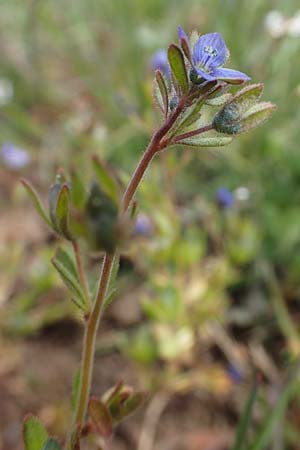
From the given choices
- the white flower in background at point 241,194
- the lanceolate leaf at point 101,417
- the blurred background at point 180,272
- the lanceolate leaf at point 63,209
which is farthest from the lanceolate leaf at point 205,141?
the white flower in background at point 241,194

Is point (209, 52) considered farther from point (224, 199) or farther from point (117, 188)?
point (224, 199)

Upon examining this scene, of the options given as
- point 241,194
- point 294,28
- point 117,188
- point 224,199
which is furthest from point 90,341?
point 294,28

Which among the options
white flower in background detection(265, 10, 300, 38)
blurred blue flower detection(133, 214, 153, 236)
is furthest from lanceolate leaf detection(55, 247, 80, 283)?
white flower in background detection(265, 10, 300, 38)

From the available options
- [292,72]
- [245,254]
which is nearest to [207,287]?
[245,254]

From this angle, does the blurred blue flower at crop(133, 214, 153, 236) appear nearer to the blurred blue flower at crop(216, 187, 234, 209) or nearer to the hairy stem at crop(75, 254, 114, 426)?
the blurred blue flower at crop(216, 187, 234, 209)

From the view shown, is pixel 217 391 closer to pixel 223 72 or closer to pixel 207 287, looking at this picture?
pixel 207 287

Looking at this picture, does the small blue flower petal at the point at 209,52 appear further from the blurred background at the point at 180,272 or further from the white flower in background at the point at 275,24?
the white flower in background at the point at 275,24
